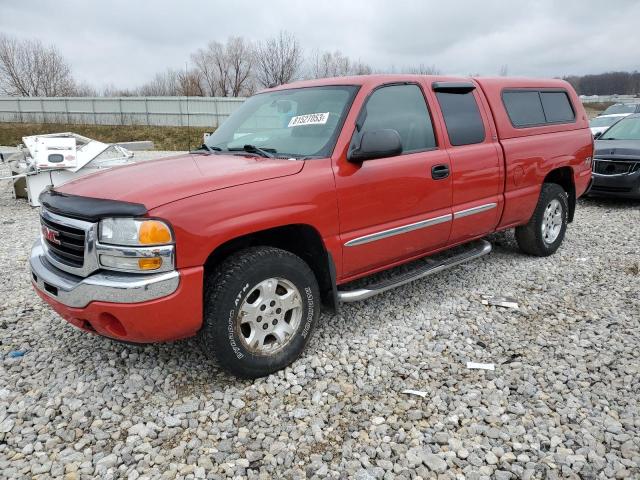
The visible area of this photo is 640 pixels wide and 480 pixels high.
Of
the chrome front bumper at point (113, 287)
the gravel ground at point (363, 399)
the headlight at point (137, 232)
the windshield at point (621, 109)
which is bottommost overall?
the gravel ground at point (363, 399)

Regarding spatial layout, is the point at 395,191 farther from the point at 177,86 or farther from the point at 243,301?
the point at 177,86

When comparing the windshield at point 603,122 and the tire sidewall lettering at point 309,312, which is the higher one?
the windshield at point 603,122

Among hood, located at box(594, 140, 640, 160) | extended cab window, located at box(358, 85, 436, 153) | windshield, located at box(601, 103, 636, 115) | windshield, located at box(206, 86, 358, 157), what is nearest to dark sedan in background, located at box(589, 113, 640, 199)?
hood, located at box(594, 140, 640, 160)

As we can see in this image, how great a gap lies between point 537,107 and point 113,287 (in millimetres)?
4433

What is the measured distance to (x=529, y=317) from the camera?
3875mm

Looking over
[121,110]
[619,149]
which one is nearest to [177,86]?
[121,110]

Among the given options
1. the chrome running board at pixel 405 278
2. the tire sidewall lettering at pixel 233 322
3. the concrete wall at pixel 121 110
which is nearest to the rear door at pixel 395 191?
the chrome running board at pixel 405 278

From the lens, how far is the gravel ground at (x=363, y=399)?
236 centimetres

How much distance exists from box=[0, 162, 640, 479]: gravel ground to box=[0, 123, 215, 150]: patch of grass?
2529 cm

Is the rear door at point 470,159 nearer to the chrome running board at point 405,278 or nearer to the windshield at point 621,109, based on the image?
the chrome running board at point 405,278

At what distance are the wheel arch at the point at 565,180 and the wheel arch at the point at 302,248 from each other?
3040 mm

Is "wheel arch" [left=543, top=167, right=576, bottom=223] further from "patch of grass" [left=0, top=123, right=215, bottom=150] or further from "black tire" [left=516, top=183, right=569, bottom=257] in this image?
"patch of grass" [left=0, top=123, right=215, bottom=150]

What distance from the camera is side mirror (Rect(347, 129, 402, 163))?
3117 mm

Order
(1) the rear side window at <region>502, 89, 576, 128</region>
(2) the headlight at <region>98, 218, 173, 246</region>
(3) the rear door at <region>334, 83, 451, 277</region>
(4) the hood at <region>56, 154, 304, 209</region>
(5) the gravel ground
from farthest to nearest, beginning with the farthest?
1. (1) the rear side window at <region>502, 89, 576, 128</region>
2. (3) the rear door at <region>334, 83, 451, 277</region>
3. (4) the hood at <region>56, 154, 304, 209</region>
4. (2) the headlight at <region>98, 218, 173, 246</region>
5. (5) the gravel ground
